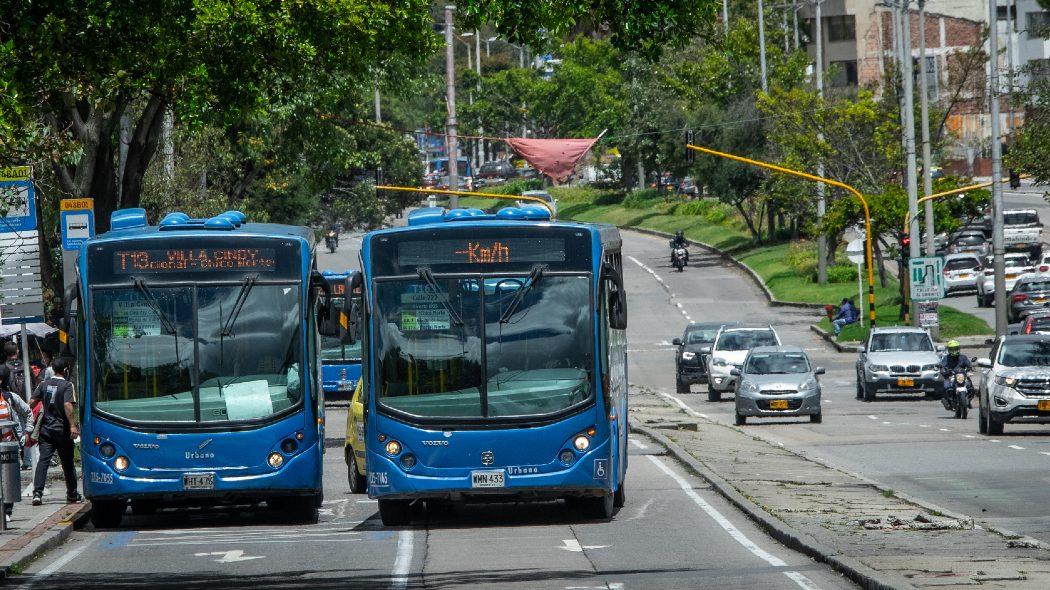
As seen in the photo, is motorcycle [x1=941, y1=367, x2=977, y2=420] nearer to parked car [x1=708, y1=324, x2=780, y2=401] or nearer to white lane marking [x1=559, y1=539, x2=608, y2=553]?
parked car [x1=708, y1=324, x2=780, y2=401]

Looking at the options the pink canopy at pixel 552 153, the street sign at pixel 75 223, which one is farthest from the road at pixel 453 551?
the pink canopy at pixel 552 153

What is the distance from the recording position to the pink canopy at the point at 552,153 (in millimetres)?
51812

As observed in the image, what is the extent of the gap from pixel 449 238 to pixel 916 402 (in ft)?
83.0

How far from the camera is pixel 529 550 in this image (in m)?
14.9

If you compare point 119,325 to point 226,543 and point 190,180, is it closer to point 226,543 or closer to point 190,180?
point 226,543

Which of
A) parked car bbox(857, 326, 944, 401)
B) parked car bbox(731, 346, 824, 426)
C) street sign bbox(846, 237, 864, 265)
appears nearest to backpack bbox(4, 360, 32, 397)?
parked car bbox(731, 346, 824, 426)

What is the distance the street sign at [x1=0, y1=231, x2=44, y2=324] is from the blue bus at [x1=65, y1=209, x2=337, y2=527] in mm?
3005

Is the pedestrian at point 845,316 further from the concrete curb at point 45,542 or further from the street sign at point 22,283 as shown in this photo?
the concrete curb at point 45,542

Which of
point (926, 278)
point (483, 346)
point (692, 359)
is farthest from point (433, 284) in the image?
point (926, 278)

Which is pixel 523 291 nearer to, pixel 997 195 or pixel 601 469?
pixel 601 469

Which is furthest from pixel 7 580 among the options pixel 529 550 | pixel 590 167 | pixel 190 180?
pixel 590 167

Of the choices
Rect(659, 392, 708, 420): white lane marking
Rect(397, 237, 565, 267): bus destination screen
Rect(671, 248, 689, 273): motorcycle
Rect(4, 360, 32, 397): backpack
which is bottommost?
Rect(659, 392, 708, 420): white lane marking

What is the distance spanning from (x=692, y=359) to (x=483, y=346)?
28920mm

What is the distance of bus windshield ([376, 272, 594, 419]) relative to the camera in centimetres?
1656
